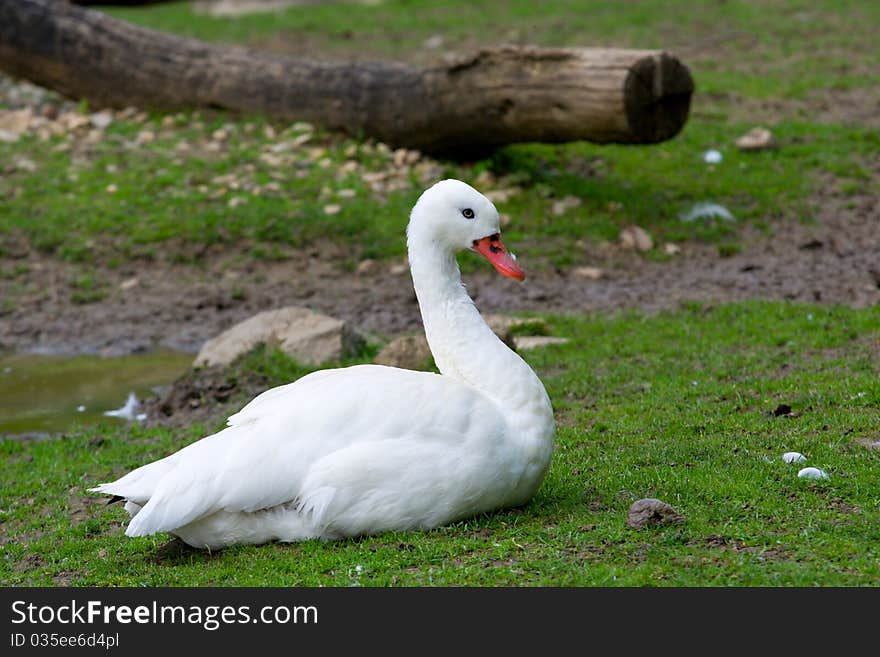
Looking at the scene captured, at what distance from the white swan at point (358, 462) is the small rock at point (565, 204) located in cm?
703

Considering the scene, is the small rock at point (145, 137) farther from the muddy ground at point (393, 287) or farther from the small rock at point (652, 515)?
the small rock at point (652, 515)

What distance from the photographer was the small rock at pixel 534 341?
10.4m

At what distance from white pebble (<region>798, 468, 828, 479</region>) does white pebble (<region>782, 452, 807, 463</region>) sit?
267 millimetres

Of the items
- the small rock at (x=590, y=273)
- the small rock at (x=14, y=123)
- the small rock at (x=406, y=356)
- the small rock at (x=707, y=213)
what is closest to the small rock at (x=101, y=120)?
the small rock at (x=14, y=123)

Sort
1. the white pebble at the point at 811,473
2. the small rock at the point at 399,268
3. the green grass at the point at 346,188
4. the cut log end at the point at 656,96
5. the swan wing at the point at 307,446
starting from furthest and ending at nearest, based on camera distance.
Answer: the green grass at the point at 346,188 < the small rock at the point at 399,268 < the cut log end at the point at 656,96 < the white pebble at the point at 811,473 < the swan wing at the point at 307,446

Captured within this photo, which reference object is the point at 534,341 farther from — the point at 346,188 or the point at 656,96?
the point at 346,188

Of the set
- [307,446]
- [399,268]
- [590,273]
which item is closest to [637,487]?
[307,446]

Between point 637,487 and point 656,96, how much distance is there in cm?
639

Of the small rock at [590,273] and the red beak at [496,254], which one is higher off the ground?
the red beak at [496,254]

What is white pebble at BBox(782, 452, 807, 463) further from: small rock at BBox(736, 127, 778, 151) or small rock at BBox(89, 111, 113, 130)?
small rock at BBox(89, 111, 113, 130)

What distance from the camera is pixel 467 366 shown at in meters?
6.66

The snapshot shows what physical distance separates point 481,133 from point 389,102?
4.32 feet

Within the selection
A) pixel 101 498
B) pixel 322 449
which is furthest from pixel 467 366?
pixel 101 498

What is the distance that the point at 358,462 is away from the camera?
20.1 feet
